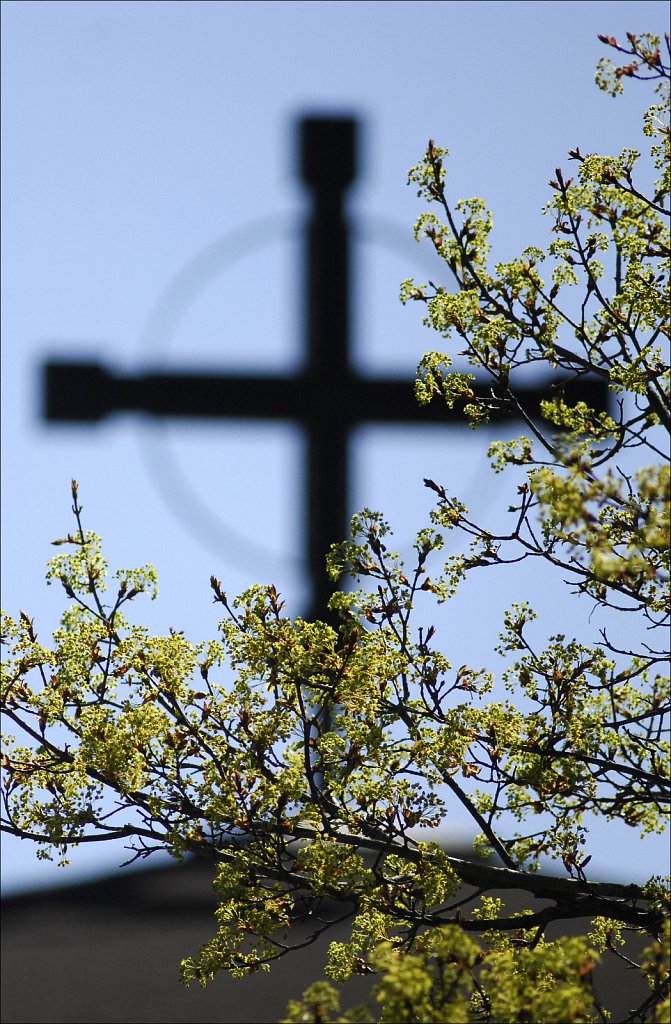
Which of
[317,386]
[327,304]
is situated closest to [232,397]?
[317,386]

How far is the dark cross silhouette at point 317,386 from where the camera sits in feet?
23.5

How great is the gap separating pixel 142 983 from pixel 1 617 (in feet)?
14.5

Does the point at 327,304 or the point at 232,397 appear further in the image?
the point at 232,397

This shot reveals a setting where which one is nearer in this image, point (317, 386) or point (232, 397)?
point (317, 386)

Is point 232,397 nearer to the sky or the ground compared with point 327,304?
nearer to the ground

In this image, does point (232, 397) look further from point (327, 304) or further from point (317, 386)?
point (327, 304)

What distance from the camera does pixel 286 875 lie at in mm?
4738

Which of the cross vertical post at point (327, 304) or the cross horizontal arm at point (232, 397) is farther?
the cross horizontal arm at point (232, 397)

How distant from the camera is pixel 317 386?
286 inches

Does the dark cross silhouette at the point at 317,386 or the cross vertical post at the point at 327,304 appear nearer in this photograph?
the cross vertical post at the point at 327,304

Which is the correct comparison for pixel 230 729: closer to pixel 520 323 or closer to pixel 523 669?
pixel 523 669

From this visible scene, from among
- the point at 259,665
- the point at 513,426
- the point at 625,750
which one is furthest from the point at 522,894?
the point at 259,665

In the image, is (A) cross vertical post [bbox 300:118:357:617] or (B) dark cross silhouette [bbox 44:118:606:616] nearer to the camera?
(A) cross vertical post [bbox 300:118:357:617]

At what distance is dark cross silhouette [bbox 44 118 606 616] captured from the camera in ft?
23.5
